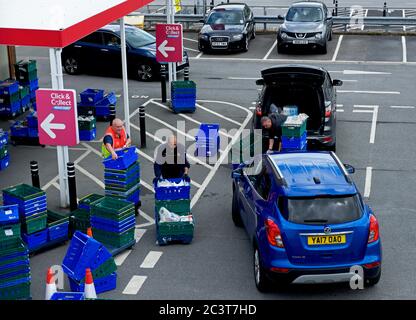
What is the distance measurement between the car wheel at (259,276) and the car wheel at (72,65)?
634 inches

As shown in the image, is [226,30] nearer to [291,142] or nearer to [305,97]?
[305,97]

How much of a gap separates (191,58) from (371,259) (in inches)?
734

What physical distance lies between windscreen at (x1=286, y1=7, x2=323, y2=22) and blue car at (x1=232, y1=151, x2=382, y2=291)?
18531mm

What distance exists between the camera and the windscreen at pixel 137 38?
80.5 ft

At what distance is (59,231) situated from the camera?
494 inches

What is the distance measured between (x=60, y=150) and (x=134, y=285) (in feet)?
12.5

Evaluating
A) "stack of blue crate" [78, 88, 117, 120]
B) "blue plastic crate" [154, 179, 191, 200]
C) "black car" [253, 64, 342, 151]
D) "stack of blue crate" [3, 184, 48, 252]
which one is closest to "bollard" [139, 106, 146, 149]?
"stack of blue crate" [78, 88, 117, 120]

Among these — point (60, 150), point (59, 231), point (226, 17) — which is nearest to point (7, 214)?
point (59, 231)

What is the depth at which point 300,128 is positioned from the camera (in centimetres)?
1489

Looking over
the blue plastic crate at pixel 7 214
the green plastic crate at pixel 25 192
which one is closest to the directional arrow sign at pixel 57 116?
the green plastic crate at pixel 25 192

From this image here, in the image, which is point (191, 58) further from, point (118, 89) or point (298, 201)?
point (298, 201)

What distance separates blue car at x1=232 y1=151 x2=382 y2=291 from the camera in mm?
10109

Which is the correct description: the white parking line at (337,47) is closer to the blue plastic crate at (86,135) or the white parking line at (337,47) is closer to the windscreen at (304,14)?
the windscreen at (304,14)

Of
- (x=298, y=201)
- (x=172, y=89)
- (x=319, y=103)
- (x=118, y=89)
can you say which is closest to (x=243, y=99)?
(x=172, y=89)
